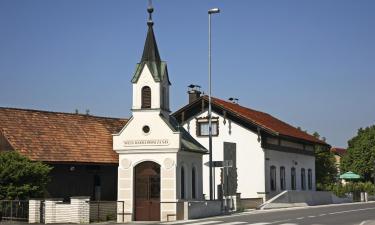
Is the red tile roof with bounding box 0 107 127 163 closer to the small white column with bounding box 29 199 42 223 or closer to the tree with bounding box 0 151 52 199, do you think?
the tree with bounding box 0 151 52 199

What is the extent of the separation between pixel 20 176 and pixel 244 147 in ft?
66.5

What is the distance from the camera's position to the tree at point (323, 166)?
64.0 m

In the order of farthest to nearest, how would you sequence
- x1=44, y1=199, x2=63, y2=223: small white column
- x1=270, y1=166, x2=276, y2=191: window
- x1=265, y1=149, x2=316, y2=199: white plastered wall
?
x1=270, y1=166, x2=276, y2=191: window
x1=265, y1=149, x2=316, y2=199: white plastered wall
x1=44, y1=199, x2=63, y2=223: small white column

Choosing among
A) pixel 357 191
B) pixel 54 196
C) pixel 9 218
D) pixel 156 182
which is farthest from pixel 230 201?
pixel 357 191

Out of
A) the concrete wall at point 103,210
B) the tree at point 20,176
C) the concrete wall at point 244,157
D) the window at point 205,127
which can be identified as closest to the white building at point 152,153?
the concrete wall at point 103,210

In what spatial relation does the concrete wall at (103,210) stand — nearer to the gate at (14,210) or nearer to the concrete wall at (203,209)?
the gate at (14,210)

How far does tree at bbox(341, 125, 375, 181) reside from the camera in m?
82.2

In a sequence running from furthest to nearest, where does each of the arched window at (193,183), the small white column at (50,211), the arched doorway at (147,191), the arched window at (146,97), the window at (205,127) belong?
the window at (205,127), the arched window at (193,183), the arched window at (146,97), the arched doorway at (147,191), the small white column at (50,211)

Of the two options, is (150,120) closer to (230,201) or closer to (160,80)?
(160,80)

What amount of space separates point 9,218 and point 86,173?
693cm

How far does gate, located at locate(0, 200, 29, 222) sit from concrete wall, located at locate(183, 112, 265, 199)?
17992 mm

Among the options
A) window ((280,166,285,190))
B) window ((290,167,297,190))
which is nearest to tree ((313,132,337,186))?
window ((290,167,297,190))

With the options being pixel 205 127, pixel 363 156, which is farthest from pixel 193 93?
pixel 363 156

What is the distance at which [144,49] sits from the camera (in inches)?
1340
